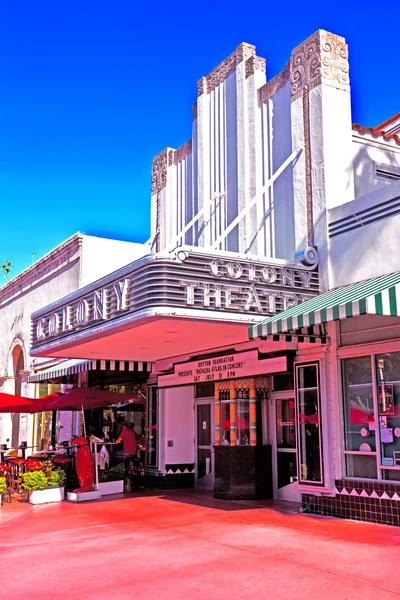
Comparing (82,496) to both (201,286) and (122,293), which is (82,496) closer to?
(122,293)

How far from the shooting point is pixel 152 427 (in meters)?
17.3

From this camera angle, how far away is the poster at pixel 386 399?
34.3ft

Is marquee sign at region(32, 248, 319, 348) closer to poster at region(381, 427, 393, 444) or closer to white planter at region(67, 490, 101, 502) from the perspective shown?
poster at region(381, 427, 393, 444)

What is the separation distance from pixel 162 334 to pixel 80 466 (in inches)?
183

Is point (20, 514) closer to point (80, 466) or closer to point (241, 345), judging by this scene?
point (80, 466)

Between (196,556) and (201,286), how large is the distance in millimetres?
4266

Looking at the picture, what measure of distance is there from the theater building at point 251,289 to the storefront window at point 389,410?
12.9 inches

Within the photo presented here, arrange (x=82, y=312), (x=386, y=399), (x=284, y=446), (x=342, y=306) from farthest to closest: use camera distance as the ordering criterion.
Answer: (x=284, y=446)
(x=82, y=312)
(x=386, y=399)
(x=342, y=306)

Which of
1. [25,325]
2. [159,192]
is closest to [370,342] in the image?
[159,192]

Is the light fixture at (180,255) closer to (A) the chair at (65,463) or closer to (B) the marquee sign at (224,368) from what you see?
(B) the marquee sign at (224,368)

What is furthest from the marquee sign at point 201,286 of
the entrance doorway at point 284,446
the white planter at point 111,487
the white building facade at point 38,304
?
the white building facade at point 38,304

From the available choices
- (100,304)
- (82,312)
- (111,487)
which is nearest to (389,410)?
(100,304)

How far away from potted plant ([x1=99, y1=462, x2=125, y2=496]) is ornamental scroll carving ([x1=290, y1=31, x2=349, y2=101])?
9619mm

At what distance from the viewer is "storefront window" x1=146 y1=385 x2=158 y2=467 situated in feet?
55.6
